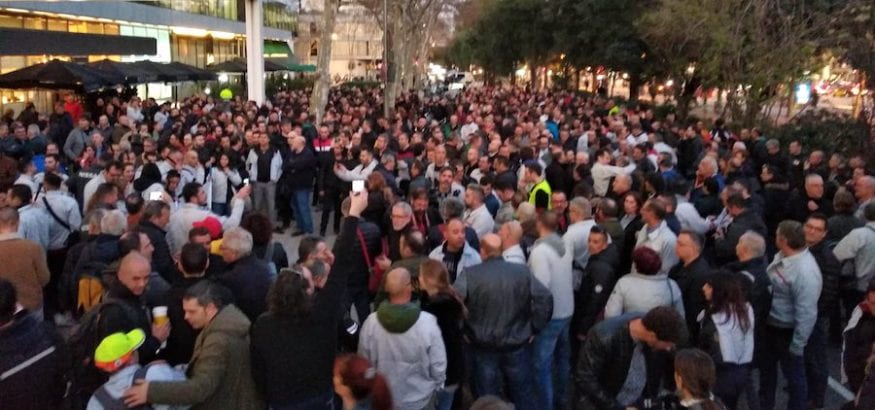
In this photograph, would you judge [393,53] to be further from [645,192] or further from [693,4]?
[645,192]

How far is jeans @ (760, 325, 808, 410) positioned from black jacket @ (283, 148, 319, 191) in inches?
272

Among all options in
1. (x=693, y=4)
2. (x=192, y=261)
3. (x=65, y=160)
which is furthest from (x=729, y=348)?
(x=693, y=4)

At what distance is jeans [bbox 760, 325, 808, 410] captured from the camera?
5531mm

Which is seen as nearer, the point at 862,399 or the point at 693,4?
the point at 862,399

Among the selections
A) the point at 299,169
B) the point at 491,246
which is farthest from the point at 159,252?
the point at 299,169

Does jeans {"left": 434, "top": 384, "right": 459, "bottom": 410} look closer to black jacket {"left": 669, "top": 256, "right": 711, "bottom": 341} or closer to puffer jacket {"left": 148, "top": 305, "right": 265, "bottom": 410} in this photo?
puffer jacket {"left": 148, "top": 305, "right": 265, "bottom": 410}

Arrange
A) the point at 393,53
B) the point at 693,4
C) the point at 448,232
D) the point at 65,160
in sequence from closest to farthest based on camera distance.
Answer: the point at 448,232, the point at 65,160, the point at 693,4, the point at 393,53

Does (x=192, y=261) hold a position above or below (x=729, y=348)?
above

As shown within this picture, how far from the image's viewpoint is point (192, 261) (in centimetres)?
443

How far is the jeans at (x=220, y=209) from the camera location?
32.9ft

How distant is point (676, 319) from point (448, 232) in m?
2.15

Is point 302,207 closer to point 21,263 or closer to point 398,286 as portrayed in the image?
point 21,263

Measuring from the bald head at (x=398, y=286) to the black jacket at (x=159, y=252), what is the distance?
1.92 metres

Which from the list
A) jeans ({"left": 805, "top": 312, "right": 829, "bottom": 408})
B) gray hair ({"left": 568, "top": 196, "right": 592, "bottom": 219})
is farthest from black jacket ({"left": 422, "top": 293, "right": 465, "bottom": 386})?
jeans ({"left": 805, "top": 312, "right": 829, "bottom": 408})
